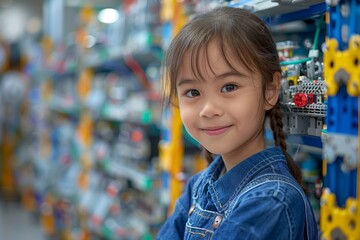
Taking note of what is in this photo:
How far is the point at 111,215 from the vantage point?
118 inches

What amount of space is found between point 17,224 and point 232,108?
4.39 meters

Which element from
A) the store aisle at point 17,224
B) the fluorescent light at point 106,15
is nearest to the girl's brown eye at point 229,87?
the fluorescent light at point 106,15

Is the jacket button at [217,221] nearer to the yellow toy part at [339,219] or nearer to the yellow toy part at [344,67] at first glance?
the yellow toy part at [339,219]

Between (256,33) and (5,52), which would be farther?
(5,52)

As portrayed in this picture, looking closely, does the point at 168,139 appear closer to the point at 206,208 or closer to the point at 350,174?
the point at 206,208

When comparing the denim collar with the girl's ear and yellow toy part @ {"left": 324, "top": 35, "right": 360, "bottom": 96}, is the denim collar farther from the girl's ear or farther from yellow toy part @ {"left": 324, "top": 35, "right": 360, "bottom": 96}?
yellow toy part @ {"left": 324, "top": 35, "right": 360, "bottom": 96}

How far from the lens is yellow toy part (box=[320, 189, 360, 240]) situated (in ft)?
2.80

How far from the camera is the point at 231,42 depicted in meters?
1.05

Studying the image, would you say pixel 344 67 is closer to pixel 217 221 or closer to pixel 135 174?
pixel 217 221

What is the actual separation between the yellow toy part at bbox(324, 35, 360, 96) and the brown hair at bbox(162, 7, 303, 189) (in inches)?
7.8

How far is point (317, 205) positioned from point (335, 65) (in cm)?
89

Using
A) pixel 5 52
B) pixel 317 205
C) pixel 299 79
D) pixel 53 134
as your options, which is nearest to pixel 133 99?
pixel 317 205

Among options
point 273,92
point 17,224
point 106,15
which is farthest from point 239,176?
point 17,224

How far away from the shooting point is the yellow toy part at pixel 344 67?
849 millimetres
